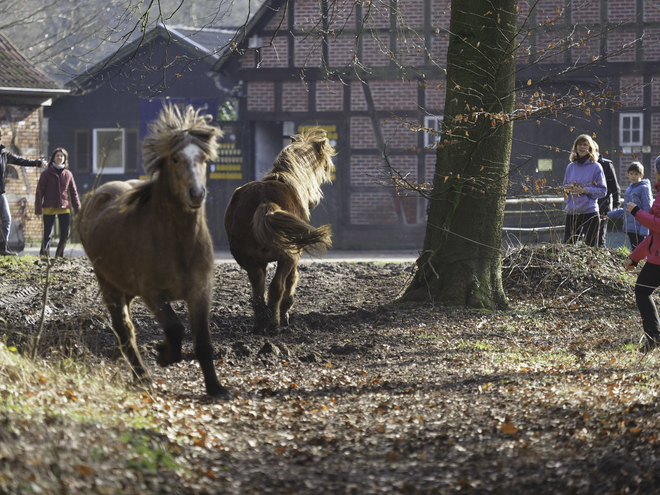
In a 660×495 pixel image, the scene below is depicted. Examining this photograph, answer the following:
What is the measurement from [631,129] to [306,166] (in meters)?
14.7

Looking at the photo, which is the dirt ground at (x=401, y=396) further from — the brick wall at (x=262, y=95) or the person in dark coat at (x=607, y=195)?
the brick wall at (x=262, y=95)

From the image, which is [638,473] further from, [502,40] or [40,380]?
[502,40]

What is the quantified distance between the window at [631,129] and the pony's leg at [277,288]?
1566 centimetres

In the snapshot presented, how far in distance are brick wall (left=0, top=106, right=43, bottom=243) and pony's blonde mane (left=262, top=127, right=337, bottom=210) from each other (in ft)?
45.4

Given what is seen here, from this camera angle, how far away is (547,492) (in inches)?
134

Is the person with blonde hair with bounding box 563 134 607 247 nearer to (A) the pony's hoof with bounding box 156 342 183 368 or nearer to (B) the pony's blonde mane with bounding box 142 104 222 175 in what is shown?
(B) the pony's blonde mane with bounding box 142 104 222 175

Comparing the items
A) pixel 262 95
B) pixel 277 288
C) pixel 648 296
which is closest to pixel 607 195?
pixel 648 296

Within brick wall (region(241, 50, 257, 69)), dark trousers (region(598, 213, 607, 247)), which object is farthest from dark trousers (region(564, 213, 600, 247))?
brick wall (region(241, 50, 257, 69))

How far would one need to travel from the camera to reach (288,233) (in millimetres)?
A: 7023

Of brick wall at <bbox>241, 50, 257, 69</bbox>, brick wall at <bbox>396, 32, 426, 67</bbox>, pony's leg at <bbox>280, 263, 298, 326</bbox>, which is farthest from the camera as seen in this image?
brick wall at <bbox>241, 50, 257, 69</bbox>

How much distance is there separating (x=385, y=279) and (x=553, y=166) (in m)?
10.9

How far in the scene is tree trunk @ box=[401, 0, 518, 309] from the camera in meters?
8.59

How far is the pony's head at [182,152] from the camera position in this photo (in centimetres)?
473

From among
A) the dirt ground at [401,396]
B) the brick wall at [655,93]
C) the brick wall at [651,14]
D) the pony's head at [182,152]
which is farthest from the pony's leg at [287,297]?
the brick wall at [651,14]
